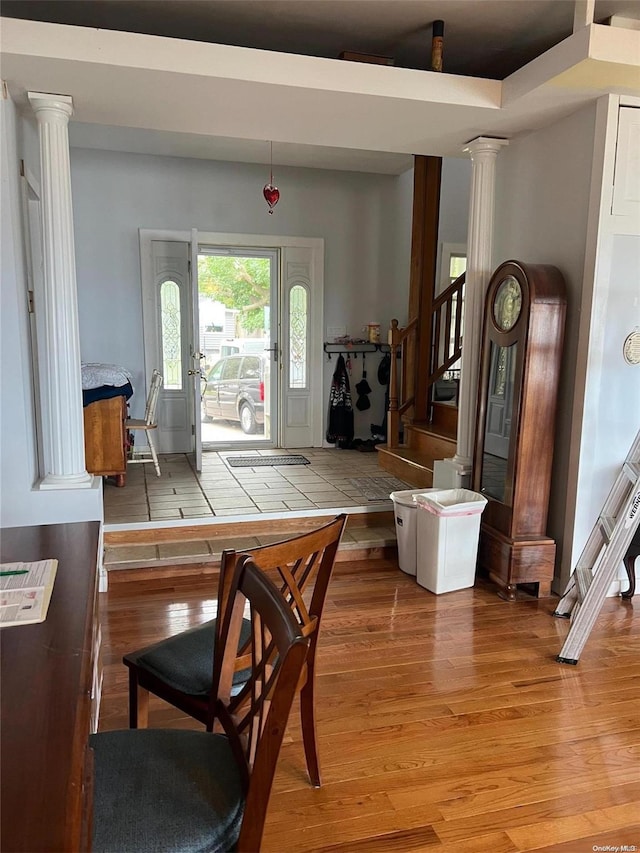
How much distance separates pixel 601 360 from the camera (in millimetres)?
3311

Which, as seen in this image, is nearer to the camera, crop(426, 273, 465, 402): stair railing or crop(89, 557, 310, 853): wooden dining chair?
crop(89, 557, 310, 853): wooden dining chair

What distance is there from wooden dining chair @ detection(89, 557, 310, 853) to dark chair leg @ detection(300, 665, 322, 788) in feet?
1.56

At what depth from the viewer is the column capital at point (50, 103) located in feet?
9.92

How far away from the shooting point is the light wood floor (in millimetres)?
1878

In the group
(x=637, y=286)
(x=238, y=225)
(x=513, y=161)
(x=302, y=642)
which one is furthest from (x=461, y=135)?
(x=302, y=642)

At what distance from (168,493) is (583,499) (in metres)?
2.88

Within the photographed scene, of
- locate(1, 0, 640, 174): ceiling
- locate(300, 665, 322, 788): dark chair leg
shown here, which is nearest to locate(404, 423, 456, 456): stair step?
locate(1, 0, 640, 174): ceiling

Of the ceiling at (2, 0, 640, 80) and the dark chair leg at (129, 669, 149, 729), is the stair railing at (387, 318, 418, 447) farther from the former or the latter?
the dark chair leg at (129, 669, 149, 729)

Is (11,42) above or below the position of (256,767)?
above

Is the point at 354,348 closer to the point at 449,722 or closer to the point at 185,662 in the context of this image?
the point at 449,722

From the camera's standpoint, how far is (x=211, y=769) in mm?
1374

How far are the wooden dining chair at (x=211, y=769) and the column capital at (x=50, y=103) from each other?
8.84 feet

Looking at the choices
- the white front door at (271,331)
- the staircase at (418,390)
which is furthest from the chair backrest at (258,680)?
the white front door at (271,331)

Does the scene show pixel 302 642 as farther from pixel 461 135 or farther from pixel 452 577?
pixel 461 135
